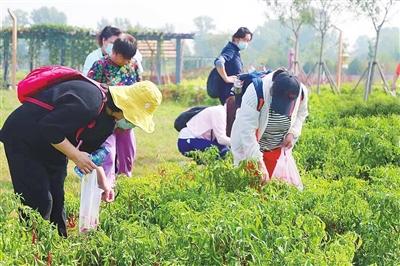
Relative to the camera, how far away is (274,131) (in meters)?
4.46

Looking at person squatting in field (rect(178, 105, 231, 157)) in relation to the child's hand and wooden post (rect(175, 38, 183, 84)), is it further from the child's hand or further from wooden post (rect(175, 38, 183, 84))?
wooden post (rect(175, 38, 183, 84))

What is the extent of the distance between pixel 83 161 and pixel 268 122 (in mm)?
1553

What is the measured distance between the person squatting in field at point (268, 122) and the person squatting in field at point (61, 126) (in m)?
0.93

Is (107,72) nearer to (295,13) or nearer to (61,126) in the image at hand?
(61,126)

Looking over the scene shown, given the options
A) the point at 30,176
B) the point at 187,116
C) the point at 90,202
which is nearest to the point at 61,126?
the point at 30,176

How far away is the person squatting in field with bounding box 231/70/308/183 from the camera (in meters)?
4.10

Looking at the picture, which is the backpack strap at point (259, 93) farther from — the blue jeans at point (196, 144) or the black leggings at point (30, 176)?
the blue jeans at point (196, 144)

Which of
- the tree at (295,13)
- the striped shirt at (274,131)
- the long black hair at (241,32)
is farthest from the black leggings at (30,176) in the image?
the tree at (295,13)

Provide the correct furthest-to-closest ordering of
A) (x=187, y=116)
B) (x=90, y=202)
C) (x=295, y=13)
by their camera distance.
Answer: (x=295, y=13)
(x=187, y=116)
(x=90, y=202)

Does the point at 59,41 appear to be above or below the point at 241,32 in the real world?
below

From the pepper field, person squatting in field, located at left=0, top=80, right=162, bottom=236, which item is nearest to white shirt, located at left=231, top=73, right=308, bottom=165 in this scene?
the pepper field

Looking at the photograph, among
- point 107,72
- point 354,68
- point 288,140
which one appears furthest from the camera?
point 354,68

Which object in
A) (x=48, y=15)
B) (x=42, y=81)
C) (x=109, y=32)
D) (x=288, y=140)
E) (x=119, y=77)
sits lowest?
(x=48, y=15)

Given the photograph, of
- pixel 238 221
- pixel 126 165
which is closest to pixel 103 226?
pixel 238 221
